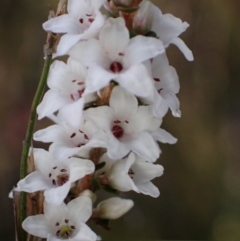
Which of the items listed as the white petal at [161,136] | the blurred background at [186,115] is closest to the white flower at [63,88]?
the white petal at [161,136]

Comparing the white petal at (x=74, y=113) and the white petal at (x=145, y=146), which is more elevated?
the white petal at (x=74, y=113)

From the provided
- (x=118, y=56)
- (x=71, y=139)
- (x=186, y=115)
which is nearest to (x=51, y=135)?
(x=71, y=139)

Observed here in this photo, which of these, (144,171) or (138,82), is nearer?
(138,82)

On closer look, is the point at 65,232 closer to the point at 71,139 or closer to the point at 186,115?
the point at 71,139

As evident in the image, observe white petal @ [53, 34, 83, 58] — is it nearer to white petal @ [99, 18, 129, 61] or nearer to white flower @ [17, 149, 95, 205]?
white petal @ [99, 18, 129, 61]

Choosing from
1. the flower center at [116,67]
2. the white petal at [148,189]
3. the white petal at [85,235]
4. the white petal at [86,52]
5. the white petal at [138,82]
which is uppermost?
the white petal at [86,52]

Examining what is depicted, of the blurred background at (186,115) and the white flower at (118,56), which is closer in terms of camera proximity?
the white flower at (118,56)

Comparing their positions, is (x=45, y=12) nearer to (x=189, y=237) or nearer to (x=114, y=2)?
(x=189, y=237)

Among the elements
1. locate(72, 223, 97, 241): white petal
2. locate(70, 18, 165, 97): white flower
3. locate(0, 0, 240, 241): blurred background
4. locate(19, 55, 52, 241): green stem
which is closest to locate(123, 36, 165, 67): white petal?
locate(70, 18, 165, 97): white flower

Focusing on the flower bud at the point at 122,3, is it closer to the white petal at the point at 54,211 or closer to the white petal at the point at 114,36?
the white petal at the point at 114,36
